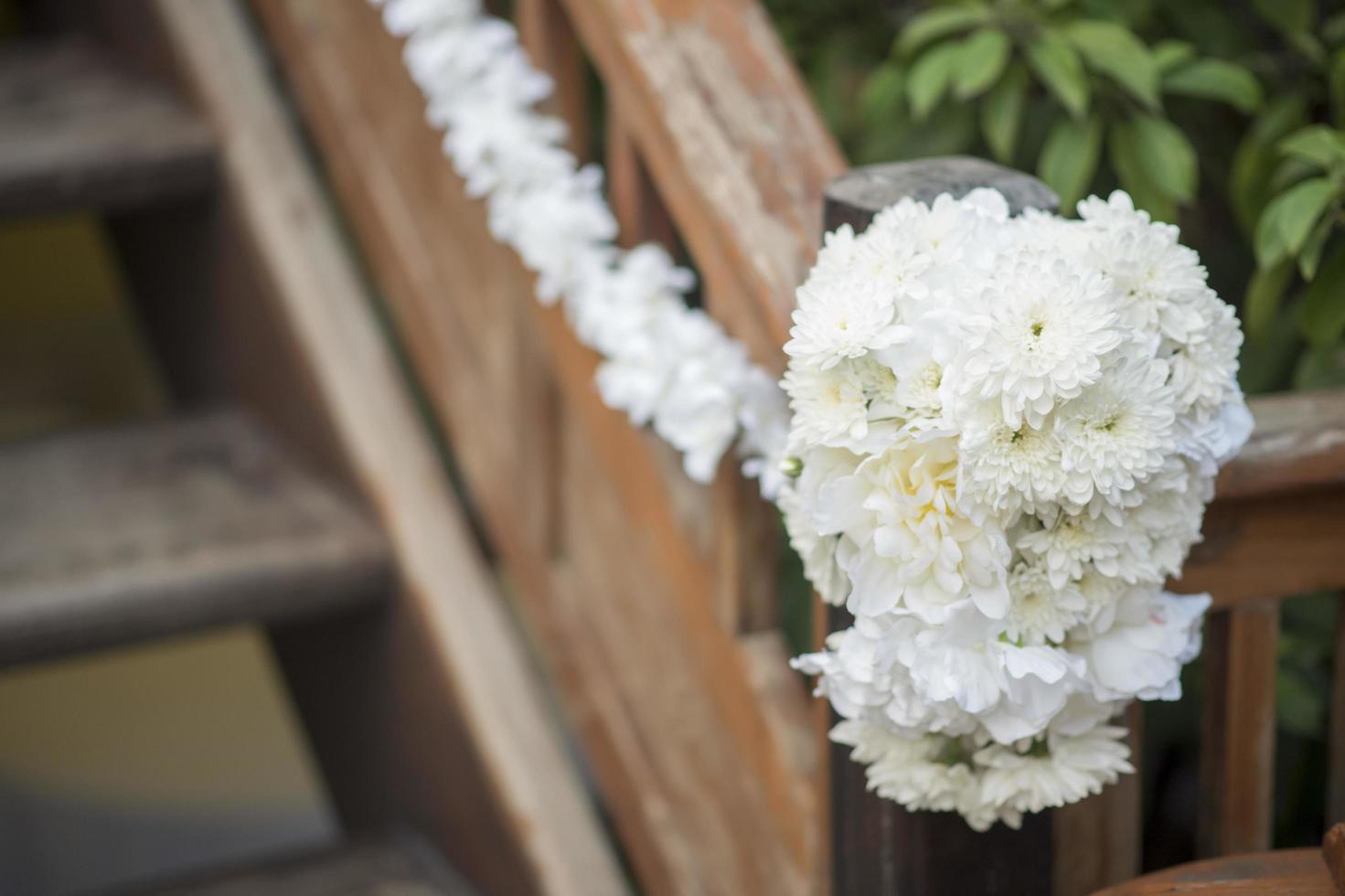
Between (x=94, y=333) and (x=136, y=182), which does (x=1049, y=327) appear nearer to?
(x=136, y=182)

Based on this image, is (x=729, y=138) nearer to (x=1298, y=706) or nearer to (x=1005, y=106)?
(x=1005, y=106)

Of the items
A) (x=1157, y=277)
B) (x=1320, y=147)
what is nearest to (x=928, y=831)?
(x=1157, y=277)

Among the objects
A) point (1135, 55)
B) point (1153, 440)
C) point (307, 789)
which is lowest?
point (307, 789)

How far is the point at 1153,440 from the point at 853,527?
15 centimetres

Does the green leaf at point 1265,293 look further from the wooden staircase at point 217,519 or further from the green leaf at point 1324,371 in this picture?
the wooden staircase at point 217,519

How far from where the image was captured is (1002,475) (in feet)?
2.07

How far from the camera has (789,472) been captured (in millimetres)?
755

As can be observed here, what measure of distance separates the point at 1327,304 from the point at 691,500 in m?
0.51

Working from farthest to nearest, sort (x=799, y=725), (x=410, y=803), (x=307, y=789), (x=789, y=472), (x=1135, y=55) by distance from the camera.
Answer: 1. (x=307, y=789)
2. (x=410, y=803)
3. (x=1135, y=55)
4. (x=799, y=725)
5. (x=789, y=472)

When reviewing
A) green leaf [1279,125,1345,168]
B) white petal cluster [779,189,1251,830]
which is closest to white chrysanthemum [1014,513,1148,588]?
white petal cluster [779,189,1251,830]

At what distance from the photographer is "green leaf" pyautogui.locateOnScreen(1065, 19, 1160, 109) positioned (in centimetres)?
110

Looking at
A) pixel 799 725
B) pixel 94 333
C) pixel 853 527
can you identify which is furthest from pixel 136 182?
pixel 94 333

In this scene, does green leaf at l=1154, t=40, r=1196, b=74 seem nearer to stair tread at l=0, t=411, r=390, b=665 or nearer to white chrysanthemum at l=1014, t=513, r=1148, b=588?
white chrysanthemum at l=1014, t=513, r=1148, b=588

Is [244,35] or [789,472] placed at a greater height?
[244,35]
